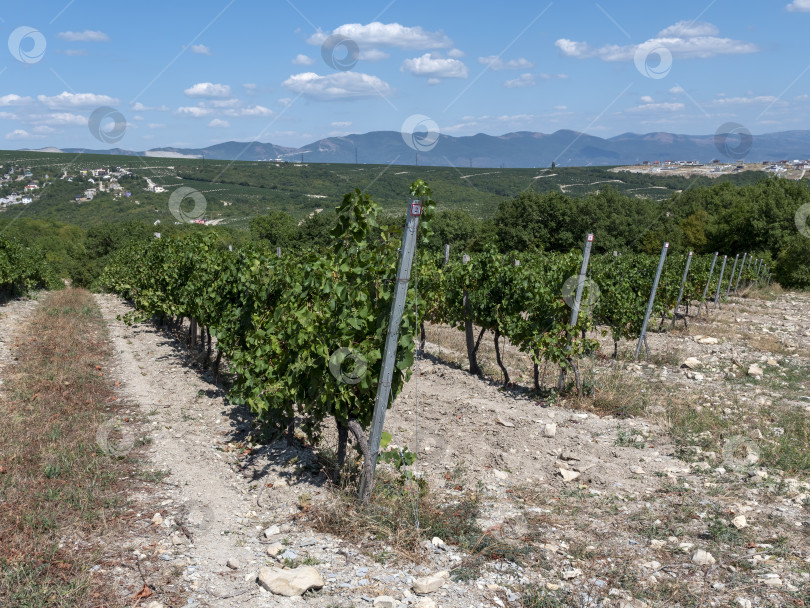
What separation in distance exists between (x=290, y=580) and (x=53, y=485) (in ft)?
9.80

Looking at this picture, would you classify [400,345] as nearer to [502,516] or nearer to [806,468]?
[502,516]

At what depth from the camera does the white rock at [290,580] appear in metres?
3.95

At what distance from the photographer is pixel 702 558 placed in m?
4.64

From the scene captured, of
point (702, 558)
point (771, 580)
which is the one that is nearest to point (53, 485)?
point (702, 558)

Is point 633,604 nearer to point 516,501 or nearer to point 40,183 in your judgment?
point 516,501

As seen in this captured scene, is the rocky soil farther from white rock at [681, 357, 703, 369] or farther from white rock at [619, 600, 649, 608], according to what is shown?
white rock at [681, 357, 703, 369]

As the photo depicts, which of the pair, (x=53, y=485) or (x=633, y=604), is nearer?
(x=633, y=604)

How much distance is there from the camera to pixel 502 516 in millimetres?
5438

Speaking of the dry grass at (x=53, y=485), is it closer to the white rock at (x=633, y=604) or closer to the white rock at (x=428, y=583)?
the white rock at (x=428, y=583)

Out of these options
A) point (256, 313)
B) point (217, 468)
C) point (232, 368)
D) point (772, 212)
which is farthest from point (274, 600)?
point (772, 212)

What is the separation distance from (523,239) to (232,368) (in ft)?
146

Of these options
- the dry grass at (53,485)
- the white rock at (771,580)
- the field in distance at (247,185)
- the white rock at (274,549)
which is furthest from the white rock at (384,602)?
the field in distance at (247,185)

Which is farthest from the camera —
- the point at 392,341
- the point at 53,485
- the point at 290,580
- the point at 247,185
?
the point at 247,185

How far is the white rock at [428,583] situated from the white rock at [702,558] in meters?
2.15
